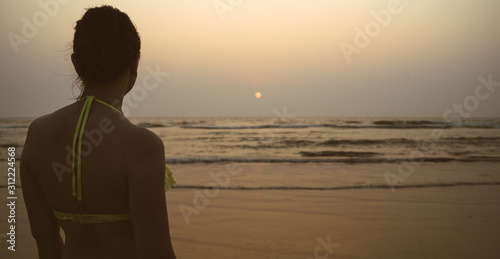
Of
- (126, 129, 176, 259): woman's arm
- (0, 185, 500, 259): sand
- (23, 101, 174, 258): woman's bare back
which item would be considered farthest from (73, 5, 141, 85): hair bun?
(0, 185, 500, 259): sand

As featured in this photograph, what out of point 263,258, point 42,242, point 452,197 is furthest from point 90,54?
point 452,197

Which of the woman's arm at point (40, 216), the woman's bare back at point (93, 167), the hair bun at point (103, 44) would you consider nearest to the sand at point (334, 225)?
the woman's arm at point (40, 216)

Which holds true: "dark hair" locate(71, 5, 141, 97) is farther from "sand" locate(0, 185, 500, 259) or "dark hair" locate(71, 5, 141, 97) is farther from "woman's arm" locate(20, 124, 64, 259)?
"sand" locate(0, 185, 500, 259)

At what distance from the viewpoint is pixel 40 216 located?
4.39ft

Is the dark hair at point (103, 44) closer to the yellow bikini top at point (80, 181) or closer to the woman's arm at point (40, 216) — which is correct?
the yellow bikini top at point (80, 181)

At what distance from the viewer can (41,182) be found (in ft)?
4.15

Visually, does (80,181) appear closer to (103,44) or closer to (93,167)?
(93,167)

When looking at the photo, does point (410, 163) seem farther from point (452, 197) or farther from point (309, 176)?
point (452, 197)

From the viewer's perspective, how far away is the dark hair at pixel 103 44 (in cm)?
115

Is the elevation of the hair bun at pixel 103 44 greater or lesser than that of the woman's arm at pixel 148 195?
greater

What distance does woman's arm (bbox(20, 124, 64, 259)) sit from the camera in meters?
1.29

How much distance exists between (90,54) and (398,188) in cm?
843

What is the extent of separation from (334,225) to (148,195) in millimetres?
5033

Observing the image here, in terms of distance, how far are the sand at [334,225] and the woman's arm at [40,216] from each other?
3500 millimetres
